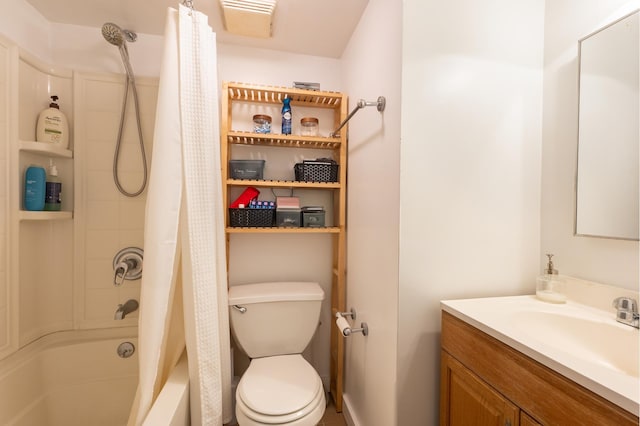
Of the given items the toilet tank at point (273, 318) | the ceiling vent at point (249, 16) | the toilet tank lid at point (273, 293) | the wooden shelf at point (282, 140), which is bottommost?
the toilet tank at point (273, 318)

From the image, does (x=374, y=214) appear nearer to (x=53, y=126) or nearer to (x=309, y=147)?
(x=309, y=147)

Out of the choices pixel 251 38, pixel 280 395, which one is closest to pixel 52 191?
pixel 251 38

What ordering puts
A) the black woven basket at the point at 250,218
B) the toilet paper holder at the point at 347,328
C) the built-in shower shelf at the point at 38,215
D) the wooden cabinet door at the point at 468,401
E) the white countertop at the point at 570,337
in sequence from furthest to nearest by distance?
1. the black woven basket at the point at 250,218
2. the built-in shower shelf at the point at 38,215
3. the toilet paper holder at the point at 347,328
4. the wooden cabinet door at the point at 468,401
5. the white countertop at the point at 570,337

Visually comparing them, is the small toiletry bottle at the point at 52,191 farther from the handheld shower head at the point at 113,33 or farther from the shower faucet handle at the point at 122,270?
the handheld shower head at the point at 113,33

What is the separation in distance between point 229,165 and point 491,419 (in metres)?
1.57

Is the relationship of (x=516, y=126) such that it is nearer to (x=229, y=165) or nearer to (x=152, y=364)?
(x=229, y=165)

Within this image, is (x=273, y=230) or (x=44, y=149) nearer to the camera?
(x=44, y=149)

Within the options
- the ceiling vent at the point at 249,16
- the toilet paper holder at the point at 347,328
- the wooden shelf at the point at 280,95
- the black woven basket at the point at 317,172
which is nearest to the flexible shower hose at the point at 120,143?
the wooden shelf at the point at 280,95

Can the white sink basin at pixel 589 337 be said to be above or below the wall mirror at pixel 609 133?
below

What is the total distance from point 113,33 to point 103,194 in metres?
0.86

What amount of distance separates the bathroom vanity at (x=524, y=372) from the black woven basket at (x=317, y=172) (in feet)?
3.12

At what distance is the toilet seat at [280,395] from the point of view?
1131mm

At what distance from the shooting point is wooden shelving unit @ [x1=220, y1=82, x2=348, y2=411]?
1.62 metres

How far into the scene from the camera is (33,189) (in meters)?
1.44
